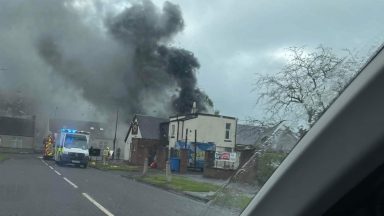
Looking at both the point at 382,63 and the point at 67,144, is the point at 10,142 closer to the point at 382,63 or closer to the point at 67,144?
the point at 67,144

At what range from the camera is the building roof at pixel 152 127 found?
207ft

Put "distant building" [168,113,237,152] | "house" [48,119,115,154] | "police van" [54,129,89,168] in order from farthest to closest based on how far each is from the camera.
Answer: "house" [48,119,115,154] < "distant building" [168,113,237,152] < "police van" [54,129,89,168]

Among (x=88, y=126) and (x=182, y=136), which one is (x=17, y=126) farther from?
(x=182, y=136)

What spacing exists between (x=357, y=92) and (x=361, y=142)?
143 millimetres

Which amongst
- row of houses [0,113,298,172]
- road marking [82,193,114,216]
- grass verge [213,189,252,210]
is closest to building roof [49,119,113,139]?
row of houses [0,113,298,172]

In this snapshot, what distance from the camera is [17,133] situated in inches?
4126

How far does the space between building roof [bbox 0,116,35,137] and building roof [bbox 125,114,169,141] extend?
46.3 metres

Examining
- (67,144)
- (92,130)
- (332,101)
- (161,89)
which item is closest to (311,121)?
(332,101)

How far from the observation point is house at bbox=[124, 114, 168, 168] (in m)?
59.0

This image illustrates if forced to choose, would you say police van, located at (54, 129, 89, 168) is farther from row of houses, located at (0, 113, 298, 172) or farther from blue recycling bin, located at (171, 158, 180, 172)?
row of houses, located at (0, 113, 298, 172)

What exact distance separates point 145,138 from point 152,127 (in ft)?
11.1

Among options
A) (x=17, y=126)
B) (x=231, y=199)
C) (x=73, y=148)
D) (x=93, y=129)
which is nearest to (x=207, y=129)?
(x=73, y=148)

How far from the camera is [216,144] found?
54.9 metres

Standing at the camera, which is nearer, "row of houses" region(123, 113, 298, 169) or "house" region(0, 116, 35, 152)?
"row of houses" region(123, 113, 298, 169)
